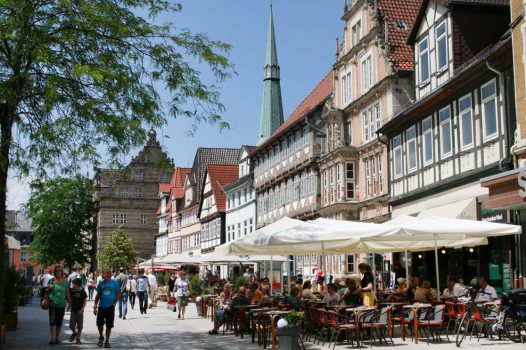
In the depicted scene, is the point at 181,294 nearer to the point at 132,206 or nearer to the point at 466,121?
the point at 466,121

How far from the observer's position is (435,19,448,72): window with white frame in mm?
26062

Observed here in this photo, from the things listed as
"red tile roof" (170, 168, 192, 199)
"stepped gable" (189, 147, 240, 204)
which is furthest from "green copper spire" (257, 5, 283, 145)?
"stepped gable" (189, 147, 240, 204)

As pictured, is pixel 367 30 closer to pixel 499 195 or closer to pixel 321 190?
pixel 321 190

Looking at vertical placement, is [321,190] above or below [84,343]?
above

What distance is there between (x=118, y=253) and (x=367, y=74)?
50703mm

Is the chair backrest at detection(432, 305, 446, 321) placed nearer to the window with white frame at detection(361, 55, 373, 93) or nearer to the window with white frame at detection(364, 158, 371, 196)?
the window with white frame at detection(364, 158, 371, 196)

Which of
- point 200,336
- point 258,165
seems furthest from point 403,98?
point 258,165

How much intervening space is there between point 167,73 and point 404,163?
1514 centimetres

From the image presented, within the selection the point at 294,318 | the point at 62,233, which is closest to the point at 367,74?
the point at 294,318

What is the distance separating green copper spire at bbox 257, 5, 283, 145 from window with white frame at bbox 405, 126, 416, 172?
67.1 meters

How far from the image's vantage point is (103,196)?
90.4 meters

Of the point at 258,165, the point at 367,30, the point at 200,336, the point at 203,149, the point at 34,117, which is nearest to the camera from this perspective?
the point at 34,117

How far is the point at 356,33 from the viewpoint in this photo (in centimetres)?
3706

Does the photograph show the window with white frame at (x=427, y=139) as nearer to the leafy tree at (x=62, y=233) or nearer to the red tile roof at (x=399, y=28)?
the red tile roof at (x=399, y=28)
